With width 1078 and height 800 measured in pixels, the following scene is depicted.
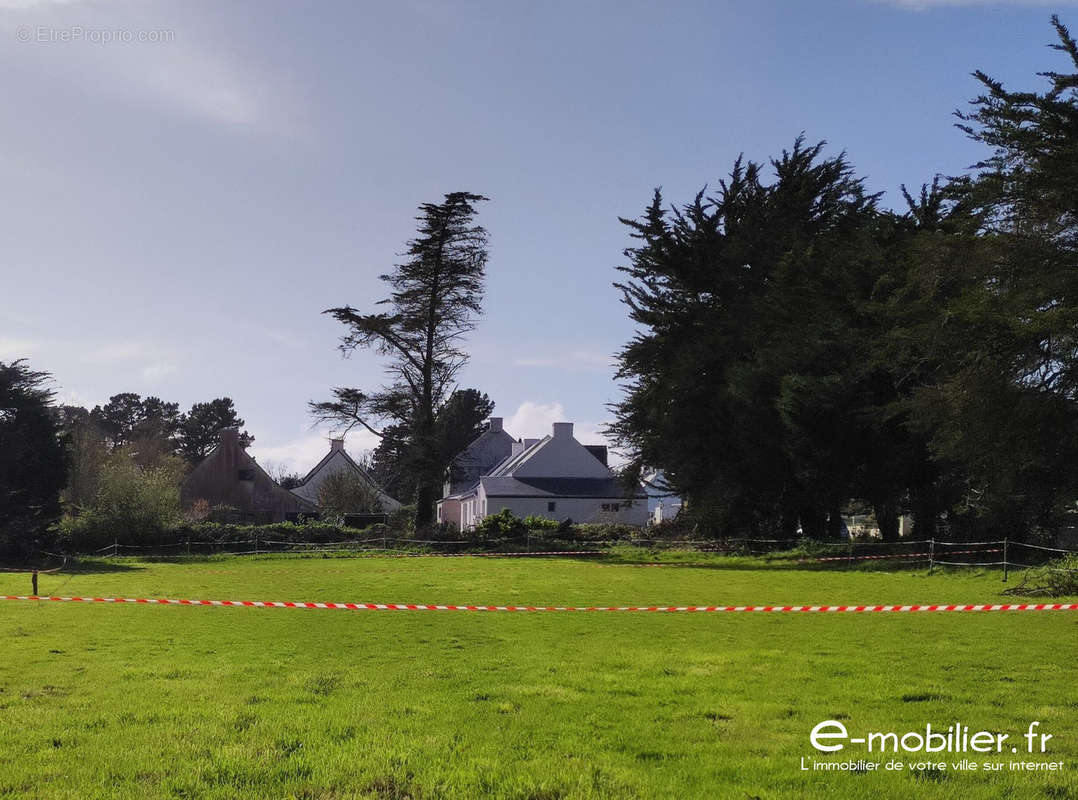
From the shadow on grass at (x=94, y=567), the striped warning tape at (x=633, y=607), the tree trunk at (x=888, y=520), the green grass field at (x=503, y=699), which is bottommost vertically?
the shadow on grass at (x=94, y=567)

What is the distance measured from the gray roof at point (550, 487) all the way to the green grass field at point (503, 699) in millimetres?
46679

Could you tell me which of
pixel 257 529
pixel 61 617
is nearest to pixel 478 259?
pixel 257 529

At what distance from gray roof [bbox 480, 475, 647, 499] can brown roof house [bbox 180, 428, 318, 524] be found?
588 inches

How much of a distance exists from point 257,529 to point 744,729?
4011cm

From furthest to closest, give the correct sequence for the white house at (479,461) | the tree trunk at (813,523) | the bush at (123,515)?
the white house at (479,461) → the bush at (123,515) → the tree trunk at (813,523)

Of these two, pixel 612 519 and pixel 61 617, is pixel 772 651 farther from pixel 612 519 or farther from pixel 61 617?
pixel 612 519

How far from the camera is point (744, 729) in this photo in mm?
7102

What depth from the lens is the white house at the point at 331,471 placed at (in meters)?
81.8

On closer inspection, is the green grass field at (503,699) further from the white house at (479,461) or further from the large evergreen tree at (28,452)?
the white house at (479,461)

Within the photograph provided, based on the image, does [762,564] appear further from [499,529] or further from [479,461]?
[479,461]

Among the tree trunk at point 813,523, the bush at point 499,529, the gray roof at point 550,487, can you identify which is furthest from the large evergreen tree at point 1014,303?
the gray roof at point 550,487

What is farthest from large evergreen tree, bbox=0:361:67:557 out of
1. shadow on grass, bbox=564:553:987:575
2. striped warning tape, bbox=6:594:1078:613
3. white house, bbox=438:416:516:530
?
white house, bbox=438:416:516:530

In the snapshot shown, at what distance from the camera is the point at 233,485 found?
7069cm

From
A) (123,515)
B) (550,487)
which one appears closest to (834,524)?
(550,487)
